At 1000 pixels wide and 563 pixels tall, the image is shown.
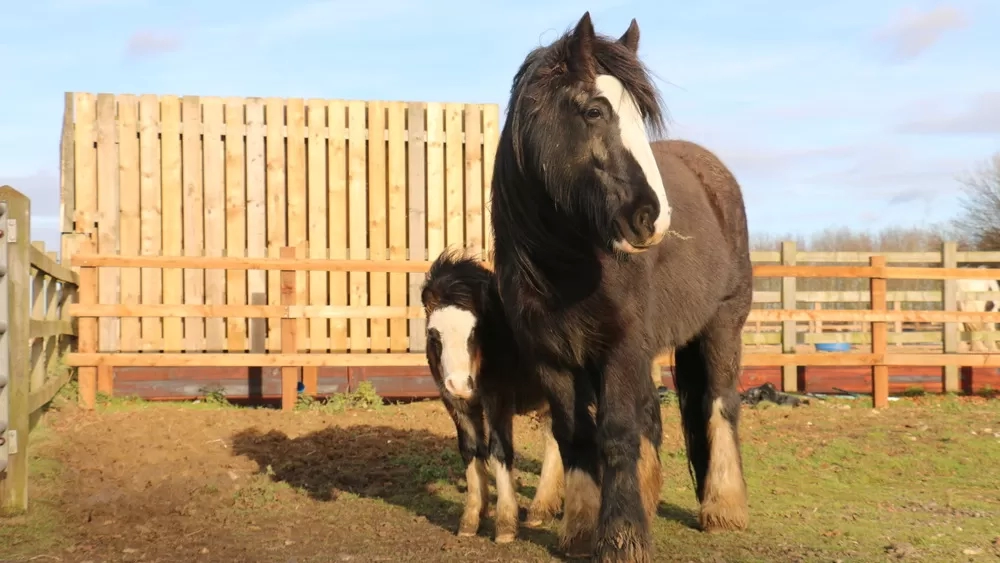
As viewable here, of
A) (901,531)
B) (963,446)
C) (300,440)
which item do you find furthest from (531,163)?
(963,446)

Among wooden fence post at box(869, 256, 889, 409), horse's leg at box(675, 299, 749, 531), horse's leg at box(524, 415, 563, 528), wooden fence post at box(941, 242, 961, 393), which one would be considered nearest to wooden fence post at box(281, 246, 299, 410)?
horse's leg at box(524, 415, 563, 528)

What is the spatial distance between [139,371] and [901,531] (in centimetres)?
840

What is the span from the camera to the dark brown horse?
3.97 meters

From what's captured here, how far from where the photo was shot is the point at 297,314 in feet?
Result: 32.4

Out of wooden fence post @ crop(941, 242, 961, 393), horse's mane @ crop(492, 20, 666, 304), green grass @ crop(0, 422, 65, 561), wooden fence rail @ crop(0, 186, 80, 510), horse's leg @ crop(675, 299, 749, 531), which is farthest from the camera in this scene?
wooden fence post @ crop(941, 242, 961, 393)

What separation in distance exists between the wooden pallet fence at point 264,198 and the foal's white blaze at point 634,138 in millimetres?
7216

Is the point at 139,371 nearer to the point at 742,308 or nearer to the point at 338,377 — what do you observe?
the point at 338,377

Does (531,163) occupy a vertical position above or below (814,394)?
above

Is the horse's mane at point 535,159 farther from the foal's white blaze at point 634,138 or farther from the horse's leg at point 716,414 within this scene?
the horse's leg at point 716,414

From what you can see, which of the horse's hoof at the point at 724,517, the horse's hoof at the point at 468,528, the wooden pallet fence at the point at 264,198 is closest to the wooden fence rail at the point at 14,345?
the horse's hoof at the point at 468,528

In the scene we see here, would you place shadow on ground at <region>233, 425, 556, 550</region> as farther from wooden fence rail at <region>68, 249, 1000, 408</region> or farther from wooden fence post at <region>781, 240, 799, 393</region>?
→ wooden fence post at <region>781, 240, 799, 393</region>

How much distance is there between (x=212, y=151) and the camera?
11.3 metres

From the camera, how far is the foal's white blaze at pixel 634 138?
3.74 meters

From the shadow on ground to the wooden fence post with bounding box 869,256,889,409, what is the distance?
16.3ft
